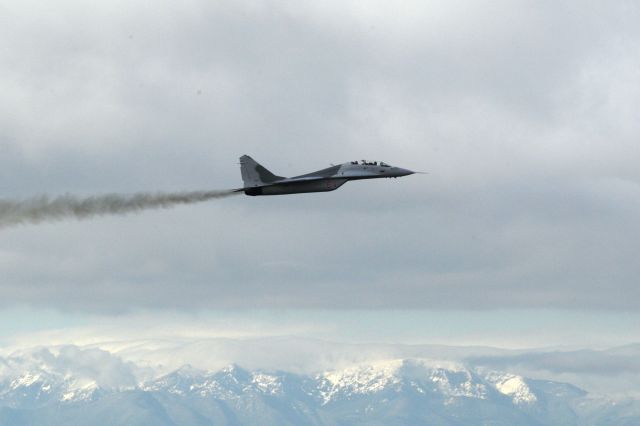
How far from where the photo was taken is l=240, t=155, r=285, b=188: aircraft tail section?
143250mm

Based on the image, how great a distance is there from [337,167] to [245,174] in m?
12.0

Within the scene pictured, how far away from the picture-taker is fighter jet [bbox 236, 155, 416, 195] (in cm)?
14188

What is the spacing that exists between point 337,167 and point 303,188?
554cm

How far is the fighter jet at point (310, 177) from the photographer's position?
465 feet

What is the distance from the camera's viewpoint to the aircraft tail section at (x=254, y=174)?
143m

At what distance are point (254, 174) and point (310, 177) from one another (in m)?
7.42

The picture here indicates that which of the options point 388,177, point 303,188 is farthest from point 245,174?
point 388,177

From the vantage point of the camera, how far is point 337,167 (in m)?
144

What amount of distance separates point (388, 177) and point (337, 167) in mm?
6839

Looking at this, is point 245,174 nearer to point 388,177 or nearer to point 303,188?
point 303,188

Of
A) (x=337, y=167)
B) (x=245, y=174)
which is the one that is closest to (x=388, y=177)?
(x=337, y=167)

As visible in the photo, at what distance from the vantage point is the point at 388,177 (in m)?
145

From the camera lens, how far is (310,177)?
14312 centimetres

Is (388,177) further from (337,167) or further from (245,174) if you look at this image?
(245,174)
